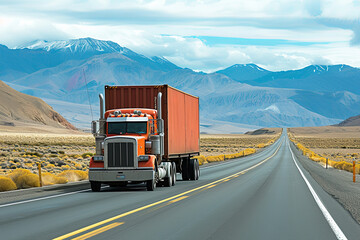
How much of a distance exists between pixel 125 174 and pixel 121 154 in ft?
2.22

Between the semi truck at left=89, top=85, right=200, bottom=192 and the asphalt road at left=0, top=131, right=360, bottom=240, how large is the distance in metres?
0.72

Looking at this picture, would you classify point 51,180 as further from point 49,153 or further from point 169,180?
point 49,153

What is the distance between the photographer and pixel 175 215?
1273 centimetres

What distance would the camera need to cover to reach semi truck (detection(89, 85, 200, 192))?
18953 millimetres

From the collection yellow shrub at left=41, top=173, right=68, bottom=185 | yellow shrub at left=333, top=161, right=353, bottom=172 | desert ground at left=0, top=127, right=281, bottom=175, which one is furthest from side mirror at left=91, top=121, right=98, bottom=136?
yellow shrub at left=333, top=161, right=353, bottom=172

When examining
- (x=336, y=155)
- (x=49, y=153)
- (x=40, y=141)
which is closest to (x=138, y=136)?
(x=49, y=153)

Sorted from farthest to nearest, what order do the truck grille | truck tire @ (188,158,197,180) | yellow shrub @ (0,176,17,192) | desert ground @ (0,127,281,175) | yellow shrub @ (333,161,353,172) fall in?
desert ground @ (0,127,281,175), yellow shrub @ (333,161,353,172), truck tire @ (188,158,197,180), yellow shrub @ (0,176,17,192), the truck grille

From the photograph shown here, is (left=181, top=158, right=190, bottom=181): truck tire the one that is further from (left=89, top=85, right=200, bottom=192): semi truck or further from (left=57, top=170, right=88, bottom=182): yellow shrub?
(left=57, top=170, right=88, bottom=182): yellow shrub

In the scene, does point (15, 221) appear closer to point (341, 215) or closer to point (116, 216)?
point (116, 216)

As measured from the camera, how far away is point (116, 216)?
494 inches

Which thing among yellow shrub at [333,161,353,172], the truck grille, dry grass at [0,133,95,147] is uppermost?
dry grass at [0,133,95,147]

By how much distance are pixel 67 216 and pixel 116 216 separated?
114cm

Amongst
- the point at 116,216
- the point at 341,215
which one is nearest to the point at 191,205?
the point at 116,216

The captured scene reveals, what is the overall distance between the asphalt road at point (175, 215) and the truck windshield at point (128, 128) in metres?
2.20
